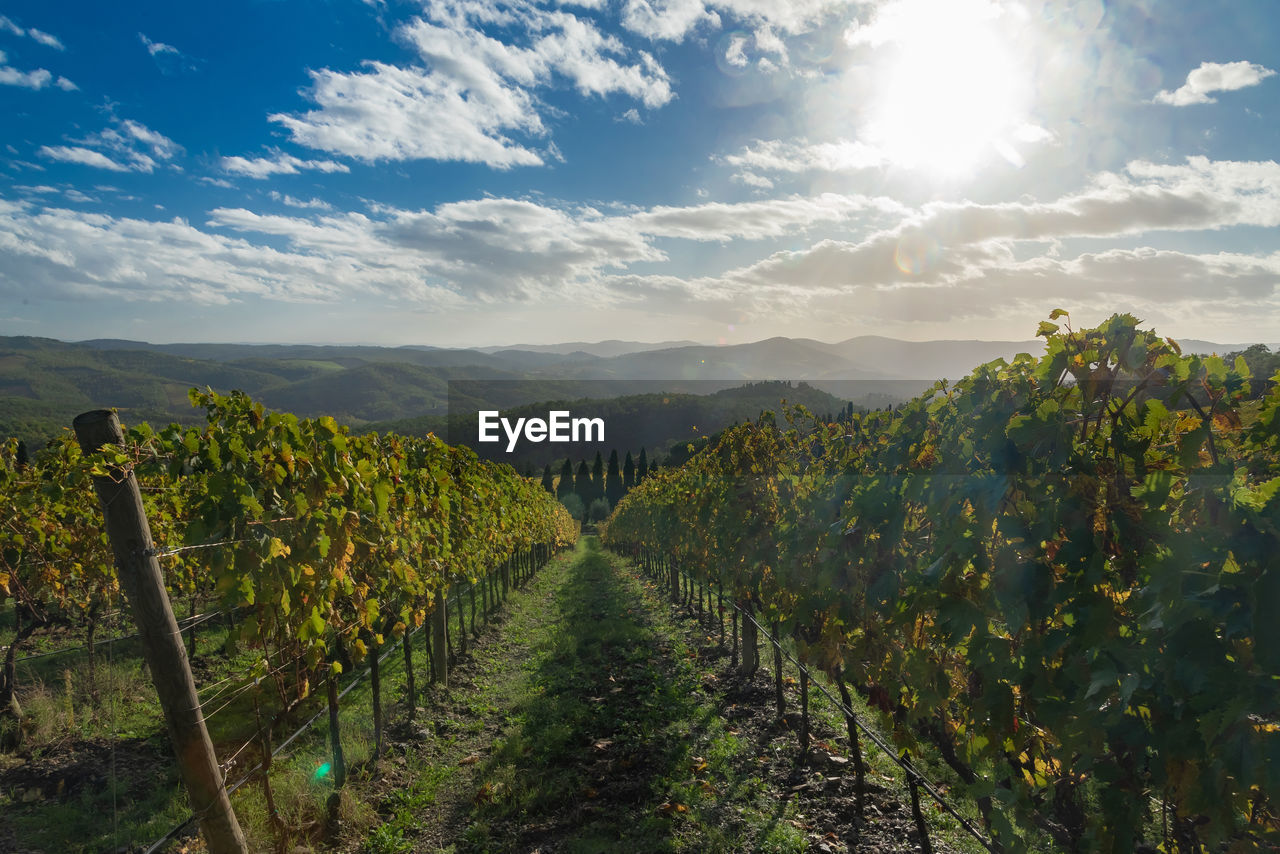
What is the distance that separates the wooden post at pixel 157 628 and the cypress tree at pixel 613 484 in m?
110

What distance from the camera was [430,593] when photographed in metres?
9.13

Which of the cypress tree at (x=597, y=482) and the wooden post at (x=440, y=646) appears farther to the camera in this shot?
the cypress tree at (x=597, y=482)

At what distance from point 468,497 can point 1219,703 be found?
10.4 m

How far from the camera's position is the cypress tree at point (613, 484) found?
382ft

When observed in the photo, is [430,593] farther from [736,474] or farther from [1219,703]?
[1219,703]

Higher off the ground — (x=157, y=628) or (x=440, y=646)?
(x=157, y=628)

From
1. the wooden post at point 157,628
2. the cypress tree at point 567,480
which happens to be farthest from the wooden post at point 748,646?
the cypress tree at point 567,480

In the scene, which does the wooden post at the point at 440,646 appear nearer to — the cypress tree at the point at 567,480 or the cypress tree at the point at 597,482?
the cypress tree at the point at 567,480

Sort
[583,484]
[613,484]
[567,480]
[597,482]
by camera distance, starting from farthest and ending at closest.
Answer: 1. [597,482]
2. [613,484]
3. [583,484]
4. [567,480]

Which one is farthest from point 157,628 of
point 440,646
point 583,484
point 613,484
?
point 613,484

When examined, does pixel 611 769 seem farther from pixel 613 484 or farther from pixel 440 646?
pixel 613 484

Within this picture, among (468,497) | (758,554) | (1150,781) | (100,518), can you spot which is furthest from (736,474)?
(100,518)

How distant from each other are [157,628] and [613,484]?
118713 millimetres

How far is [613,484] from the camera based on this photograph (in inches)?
4801
